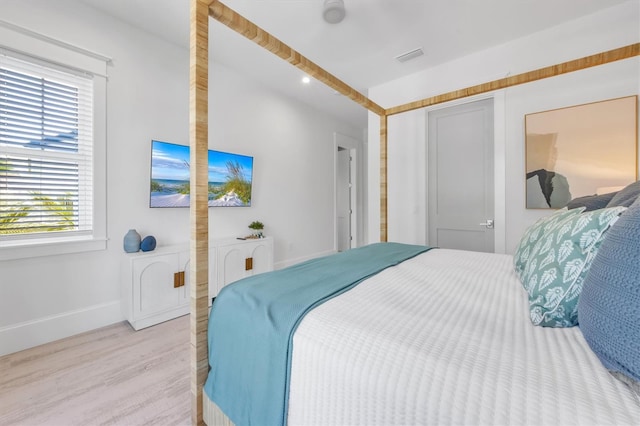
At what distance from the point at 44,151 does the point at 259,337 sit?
97.1 inches

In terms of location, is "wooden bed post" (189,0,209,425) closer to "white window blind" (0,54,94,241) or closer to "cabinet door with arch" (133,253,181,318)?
"cabinet door with arch" (133,253,181,318)

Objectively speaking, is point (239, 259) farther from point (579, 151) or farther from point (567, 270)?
point (579, 151)

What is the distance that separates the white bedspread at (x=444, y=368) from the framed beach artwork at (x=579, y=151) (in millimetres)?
2044

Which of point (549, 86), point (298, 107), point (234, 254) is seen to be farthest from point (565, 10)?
point (234, 254)

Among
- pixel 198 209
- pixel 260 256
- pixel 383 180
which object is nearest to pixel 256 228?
pixel 260 256

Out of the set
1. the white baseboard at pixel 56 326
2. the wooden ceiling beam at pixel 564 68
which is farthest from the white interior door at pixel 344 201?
the white baseboard at pixel 56 326

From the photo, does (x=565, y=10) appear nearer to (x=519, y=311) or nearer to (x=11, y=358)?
(x=519, y=311)

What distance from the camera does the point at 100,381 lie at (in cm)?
163

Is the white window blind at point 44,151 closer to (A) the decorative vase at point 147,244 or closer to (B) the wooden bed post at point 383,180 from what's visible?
(A) the decorative vase at point 147,244

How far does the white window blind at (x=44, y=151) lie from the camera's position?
6.35 feet

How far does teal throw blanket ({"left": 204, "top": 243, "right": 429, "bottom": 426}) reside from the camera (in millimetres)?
843

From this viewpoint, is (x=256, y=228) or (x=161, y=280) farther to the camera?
(x=256, y=228)

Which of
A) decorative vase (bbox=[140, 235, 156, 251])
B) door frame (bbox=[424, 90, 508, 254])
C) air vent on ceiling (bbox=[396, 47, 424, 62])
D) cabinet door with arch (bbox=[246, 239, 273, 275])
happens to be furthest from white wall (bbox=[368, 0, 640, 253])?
decorative vase (bbox=[140, 235, 156, 251])

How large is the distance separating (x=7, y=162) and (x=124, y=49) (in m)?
1.35
